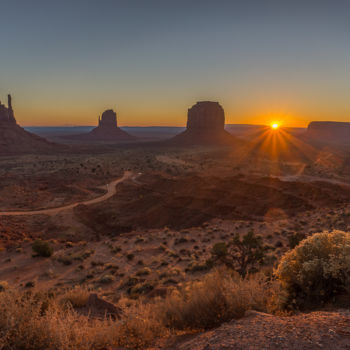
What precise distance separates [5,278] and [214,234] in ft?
45.9

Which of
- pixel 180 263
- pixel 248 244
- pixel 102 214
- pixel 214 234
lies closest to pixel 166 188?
pixel 102 214

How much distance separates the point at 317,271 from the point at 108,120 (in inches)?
8149

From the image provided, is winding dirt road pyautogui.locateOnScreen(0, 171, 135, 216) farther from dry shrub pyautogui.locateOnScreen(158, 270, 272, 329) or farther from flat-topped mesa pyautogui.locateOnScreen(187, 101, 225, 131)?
flat-topped mesa pyautogui.locateOnScreen(187, 101, 225, 131)

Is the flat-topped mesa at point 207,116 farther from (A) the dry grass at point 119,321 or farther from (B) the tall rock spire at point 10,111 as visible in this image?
(A) the dry grass at point 119,321

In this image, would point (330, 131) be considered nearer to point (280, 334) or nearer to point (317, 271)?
point (317, 271)

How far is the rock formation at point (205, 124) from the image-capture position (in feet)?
435

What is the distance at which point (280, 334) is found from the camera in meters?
3.41

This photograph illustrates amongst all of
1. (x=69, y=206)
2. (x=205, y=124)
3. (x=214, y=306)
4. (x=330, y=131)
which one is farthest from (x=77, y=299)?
(x=330, y=131)

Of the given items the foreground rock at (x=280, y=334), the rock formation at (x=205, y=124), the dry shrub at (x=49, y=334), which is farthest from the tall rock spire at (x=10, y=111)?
the foreground rock at (x=280, y=334)

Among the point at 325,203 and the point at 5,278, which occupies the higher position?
the point at 325,203

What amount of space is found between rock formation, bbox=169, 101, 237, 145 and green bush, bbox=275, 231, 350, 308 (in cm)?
12625

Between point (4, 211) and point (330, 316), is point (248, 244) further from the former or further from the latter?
point (4, 211)

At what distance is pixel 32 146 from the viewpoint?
103 m

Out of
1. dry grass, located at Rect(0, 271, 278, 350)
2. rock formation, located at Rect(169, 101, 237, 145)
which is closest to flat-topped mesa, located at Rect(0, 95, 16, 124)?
rock formation, located at Rect(169, 101, 237, 145)
